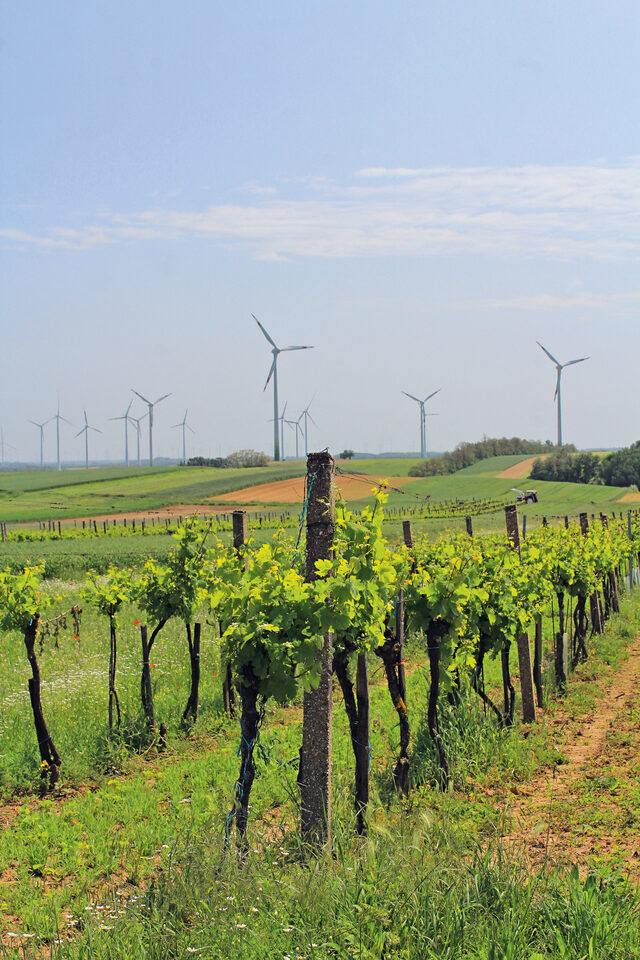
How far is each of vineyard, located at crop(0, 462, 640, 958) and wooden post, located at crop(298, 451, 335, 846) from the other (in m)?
0.02

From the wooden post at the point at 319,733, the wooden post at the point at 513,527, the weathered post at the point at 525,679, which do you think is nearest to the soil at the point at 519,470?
the wooden post at the point at 513,527

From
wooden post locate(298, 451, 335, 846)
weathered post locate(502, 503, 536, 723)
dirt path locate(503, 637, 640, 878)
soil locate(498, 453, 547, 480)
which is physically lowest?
dirt path locate(503, 637, 640, 878)

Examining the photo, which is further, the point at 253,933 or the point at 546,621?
the point at 546,621

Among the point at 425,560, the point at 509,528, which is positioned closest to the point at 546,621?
the point at 509,528

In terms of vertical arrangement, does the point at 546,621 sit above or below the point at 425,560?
below

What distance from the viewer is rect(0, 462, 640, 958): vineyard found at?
5590mm

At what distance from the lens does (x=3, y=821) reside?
25.6 feet

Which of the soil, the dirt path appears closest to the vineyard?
the dirt path

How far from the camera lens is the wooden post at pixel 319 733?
5949 mm

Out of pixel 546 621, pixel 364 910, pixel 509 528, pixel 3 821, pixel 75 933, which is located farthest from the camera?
pixel 546 621

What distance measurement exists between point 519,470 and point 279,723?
102966mm

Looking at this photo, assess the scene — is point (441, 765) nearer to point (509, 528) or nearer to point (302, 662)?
point (302, 662)

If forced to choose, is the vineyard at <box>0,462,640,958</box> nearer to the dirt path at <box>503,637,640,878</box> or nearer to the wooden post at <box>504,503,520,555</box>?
the wooden post at <box>504,503,520,555</box>

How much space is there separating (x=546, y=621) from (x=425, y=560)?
Result: 1003 centimetres
